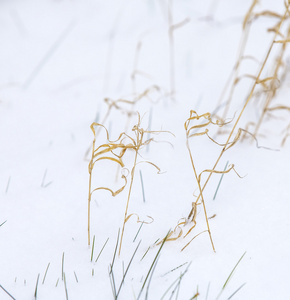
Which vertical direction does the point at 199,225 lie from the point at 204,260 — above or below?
above

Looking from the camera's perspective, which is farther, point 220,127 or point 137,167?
point 220,127

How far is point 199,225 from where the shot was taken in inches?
44.0

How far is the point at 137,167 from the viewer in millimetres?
1380

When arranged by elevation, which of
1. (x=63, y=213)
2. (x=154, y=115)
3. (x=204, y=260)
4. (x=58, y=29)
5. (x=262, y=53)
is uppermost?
(x=58, y=29)

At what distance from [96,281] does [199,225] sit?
31 centimetres

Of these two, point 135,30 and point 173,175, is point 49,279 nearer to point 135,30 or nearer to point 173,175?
point 173,175

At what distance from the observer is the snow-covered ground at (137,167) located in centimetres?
100

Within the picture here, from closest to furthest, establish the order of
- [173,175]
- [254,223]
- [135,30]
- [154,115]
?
1. [254,223]
2. [173,175]
3. [154,115]
4. [135,30]

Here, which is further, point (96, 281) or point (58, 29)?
point (58, 29)

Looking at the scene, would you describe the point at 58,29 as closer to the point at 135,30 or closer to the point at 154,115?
the point at 135,30

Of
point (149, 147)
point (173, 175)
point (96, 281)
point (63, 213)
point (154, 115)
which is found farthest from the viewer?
point (154, 115)

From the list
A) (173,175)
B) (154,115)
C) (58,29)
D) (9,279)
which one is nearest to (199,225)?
(173,175)

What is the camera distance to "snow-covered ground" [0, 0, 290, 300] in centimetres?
100

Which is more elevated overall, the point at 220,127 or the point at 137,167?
the point at 220,127
